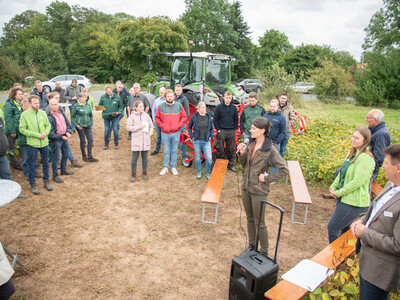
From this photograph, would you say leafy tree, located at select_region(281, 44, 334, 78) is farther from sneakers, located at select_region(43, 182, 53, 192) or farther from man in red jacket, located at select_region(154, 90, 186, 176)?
sneakers, located at select_region(43, 182, 53, 192)

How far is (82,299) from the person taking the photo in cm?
306

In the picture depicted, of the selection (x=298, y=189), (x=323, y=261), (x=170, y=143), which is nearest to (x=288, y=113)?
(x=298, y=189)

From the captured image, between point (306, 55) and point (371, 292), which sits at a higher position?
point (306, 55)

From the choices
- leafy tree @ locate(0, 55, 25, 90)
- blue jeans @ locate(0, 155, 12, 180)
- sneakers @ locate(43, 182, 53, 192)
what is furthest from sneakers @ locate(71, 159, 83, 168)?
leafy tree @ locate(0, 55, 25, 90)

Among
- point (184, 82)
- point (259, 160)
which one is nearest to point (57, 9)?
point (184, 82)

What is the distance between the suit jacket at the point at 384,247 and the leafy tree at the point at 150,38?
958 inches

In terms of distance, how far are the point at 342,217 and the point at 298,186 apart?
1780mm

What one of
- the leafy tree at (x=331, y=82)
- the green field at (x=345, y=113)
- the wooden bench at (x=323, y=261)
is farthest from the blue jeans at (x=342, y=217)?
the leafy tree at (x=331, y=82)

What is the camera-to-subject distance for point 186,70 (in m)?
9.51

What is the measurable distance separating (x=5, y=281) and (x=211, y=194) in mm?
3059

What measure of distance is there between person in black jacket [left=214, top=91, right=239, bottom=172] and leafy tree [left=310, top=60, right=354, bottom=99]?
12677 mm

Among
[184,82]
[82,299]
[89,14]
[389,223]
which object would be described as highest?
[89,14]

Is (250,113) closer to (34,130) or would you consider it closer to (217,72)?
(217,72)

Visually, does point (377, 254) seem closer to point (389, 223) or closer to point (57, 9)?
point (389, 223)
